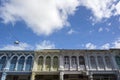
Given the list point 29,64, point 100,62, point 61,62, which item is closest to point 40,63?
point 29,64

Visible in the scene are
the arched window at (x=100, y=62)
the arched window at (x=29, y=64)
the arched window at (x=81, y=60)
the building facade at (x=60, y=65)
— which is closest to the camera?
the building facade at (x=60, y=65)

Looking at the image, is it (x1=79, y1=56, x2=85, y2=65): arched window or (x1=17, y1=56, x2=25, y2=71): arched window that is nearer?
(x1=17, y1=56, x2=25, y2=71): arched window

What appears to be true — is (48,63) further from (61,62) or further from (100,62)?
(100,62)

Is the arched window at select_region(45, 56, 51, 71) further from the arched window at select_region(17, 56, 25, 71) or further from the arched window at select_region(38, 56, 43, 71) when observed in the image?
the arched window at select_region(17, 56, 25, 71)

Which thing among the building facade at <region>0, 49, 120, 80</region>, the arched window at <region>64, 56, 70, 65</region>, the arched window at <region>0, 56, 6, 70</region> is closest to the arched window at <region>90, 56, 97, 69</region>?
the building facade at <region>0, 49, 120, 80</region>

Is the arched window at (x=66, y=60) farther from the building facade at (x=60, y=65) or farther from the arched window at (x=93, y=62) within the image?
the arched window at (x=93, y=62)

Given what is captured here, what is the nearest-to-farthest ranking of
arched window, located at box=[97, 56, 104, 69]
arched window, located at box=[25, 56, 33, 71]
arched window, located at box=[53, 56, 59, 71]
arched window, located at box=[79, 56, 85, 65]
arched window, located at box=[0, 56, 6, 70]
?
arched window, located at box=[25, 56, 33, 71], arched window, located at box=[0, 56, 6, 70], arched window, located at box=[53, 56, 59, 71], arched window, located at box=[97, 56, 104, 69], arched window, located at box=[79, 56, 85, 65]

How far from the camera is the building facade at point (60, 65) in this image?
26.0m

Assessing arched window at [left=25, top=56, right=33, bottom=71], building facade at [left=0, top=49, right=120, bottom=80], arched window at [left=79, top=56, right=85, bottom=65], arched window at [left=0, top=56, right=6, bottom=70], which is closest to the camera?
building facade at [left=0, top=49, right=120, bottom=80]

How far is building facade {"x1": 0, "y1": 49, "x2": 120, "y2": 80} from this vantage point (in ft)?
85.4

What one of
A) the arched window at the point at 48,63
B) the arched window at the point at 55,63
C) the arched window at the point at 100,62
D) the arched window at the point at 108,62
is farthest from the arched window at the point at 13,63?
the arched window at the point at 108,62

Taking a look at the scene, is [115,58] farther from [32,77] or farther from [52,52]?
[32,77]

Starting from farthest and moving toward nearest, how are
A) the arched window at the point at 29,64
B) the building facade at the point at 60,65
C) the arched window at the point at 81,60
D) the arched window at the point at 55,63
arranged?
the arched window at the point at 81,60
the arched window at the point at 55,63
the arched window at the point at 29,64
the building facade at the point at 60,65

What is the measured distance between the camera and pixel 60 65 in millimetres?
26672
